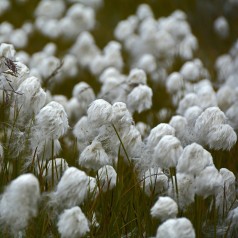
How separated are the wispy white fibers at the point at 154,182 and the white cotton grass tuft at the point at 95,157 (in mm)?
232

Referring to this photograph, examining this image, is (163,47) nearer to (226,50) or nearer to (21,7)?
(226,50)

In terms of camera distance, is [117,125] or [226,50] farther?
[226,50]

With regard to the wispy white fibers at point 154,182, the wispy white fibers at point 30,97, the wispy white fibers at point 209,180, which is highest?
the wispy white fibers at point 30,97

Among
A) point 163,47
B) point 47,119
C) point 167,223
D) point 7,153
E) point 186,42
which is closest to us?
point 167,223

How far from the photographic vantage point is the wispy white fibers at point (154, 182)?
10.4 ft

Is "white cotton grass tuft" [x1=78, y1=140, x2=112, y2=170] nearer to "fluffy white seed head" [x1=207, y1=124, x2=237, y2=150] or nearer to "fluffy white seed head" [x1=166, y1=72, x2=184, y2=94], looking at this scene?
"fluffy white seed head" [x1=207, y1=124, x2=237, y2=150]

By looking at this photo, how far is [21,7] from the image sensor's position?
11.2 m

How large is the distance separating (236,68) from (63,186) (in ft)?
15.8

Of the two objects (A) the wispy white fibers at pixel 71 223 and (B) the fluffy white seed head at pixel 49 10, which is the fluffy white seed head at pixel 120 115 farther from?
(B) the fluffy white seed head at pixel 49 10

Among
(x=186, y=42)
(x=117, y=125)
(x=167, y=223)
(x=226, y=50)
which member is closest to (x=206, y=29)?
(x=226, y=50)

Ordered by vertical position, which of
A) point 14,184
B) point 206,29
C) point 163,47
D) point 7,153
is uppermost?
point 206,29

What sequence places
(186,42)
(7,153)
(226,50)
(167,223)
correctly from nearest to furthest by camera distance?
(167,223) → (7,153) → (186,42) → (226,50)

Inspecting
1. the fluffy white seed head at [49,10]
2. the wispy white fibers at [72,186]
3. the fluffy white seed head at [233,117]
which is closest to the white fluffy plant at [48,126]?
the wispy white fibers at [72,186]

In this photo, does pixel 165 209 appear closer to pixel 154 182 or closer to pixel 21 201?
pixel 154 182
